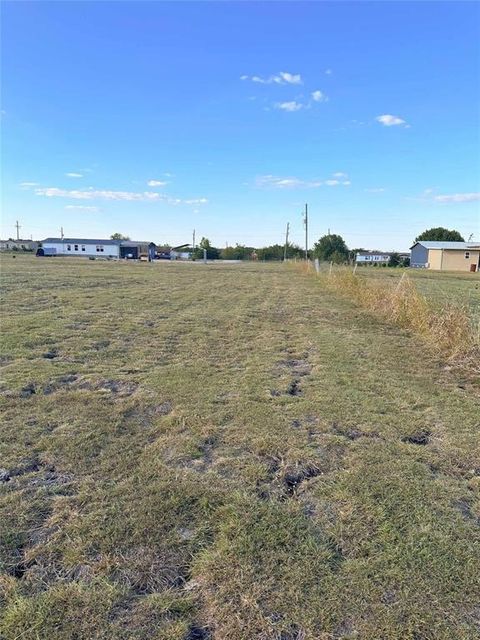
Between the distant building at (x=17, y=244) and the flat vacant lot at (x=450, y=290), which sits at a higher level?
the distant building at (x=17, y=244)

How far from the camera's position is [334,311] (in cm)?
948

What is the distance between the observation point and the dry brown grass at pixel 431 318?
5086mm

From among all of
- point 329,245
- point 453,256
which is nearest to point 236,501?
point 453,256

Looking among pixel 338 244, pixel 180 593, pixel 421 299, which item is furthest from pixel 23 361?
pixel 338 244

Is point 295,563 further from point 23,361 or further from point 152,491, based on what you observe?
point 23,361

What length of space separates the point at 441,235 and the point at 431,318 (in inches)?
2549

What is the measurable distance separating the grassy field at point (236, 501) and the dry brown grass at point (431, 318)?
744 millimetres

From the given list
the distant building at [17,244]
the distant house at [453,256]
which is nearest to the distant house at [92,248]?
the distant building at [17,244]

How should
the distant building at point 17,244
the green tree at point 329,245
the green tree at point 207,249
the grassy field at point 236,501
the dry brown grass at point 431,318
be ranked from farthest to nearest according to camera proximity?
the distant building at point 17,244, the green tree at point 207,249, the green tree at point 329,245, the dry brown grass at point 431,318, the grassy field at point 236,501

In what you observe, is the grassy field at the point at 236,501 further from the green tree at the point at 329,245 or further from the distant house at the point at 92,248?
the distant house at the point at 92,248

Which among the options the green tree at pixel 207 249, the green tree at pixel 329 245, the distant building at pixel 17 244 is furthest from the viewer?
the distant building at pixel 17 244

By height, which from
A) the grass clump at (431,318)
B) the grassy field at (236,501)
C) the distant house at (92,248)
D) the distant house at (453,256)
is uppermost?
the distant house at (92,248)

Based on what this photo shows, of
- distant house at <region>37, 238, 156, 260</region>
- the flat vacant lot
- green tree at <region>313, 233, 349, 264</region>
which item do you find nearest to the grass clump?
the flat vacant lot

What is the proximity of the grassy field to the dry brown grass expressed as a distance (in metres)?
0.74
